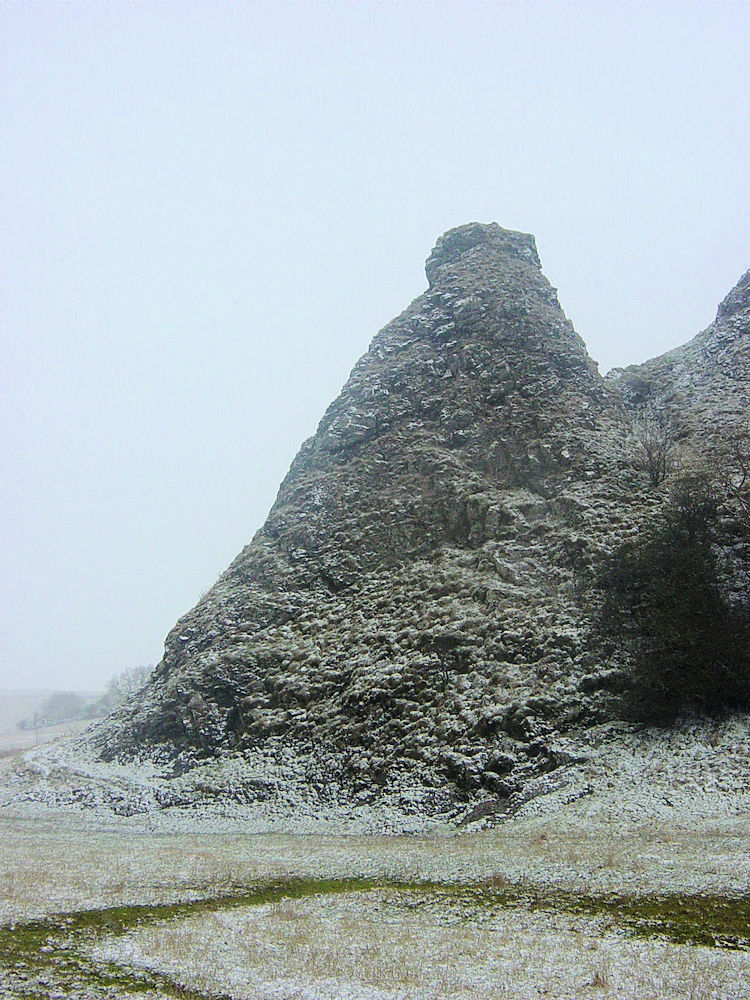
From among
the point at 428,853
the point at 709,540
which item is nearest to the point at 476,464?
the point at 709,540

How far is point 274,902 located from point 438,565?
23.3 meters

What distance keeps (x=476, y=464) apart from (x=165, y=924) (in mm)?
33103

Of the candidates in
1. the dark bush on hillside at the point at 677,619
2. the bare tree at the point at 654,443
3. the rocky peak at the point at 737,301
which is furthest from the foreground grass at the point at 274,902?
the rocky peak at the point at 737,301

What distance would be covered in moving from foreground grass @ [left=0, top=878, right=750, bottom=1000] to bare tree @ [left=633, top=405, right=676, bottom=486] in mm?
28934

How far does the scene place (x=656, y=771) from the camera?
23000 mm

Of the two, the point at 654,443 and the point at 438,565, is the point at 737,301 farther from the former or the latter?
the point at 438,565

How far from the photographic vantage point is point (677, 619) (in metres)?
27.2

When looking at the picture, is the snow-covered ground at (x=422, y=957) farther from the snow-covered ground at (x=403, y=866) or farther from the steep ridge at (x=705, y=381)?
the steep ridge at (x=705, y=381)

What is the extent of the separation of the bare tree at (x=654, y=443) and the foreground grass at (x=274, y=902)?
94.9 feet

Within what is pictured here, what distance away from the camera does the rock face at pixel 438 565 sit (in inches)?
1131

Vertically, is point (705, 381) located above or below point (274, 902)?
above

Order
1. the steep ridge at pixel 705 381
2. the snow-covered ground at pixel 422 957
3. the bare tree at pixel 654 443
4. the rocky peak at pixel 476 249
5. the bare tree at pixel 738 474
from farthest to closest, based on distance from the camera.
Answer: the rocky peak at pixel 476 249 < the steep ridge at pixel 705 381 < the bare tree at pixel 654 443 < the bare tree at pixel 738 474 < the snow-covered ground at pixel 422 957

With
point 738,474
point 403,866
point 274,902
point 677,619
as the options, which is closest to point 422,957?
point 274,902

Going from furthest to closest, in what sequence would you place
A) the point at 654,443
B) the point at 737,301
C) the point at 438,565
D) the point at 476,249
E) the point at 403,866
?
the point at 476,249
the point at 737,301
the point at 654,443
the point at 438,565
the point at 403,866
